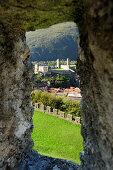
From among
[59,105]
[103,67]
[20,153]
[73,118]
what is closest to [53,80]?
[59,105]

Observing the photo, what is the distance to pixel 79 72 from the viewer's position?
9.07 feet

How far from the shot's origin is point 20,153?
368 centimetres

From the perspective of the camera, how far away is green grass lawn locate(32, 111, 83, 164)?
323 inches

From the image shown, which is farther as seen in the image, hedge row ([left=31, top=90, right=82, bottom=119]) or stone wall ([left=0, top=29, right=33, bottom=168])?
hedge row ([left=31, top=90, right=82, bottom=119])

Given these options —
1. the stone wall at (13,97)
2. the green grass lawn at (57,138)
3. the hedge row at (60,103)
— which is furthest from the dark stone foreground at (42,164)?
the hedge row at (60,103)

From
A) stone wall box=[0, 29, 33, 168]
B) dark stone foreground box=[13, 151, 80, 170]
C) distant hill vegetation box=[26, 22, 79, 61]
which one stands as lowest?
dark stone foreground box=[13, 151, 80, 170]

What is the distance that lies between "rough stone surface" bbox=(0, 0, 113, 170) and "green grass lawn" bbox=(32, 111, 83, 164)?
4498 mm

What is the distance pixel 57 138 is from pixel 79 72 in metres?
8.37

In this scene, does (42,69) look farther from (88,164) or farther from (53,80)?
(88,164)

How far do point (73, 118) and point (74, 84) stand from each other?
72.7 ft

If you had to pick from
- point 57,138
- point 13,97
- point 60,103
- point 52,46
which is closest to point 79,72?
point 13,97

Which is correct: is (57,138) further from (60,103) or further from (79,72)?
(79,72)

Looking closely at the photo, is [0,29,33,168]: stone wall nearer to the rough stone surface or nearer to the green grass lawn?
the rough stone surface

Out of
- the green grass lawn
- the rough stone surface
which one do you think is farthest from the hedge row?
the rough stone surface
